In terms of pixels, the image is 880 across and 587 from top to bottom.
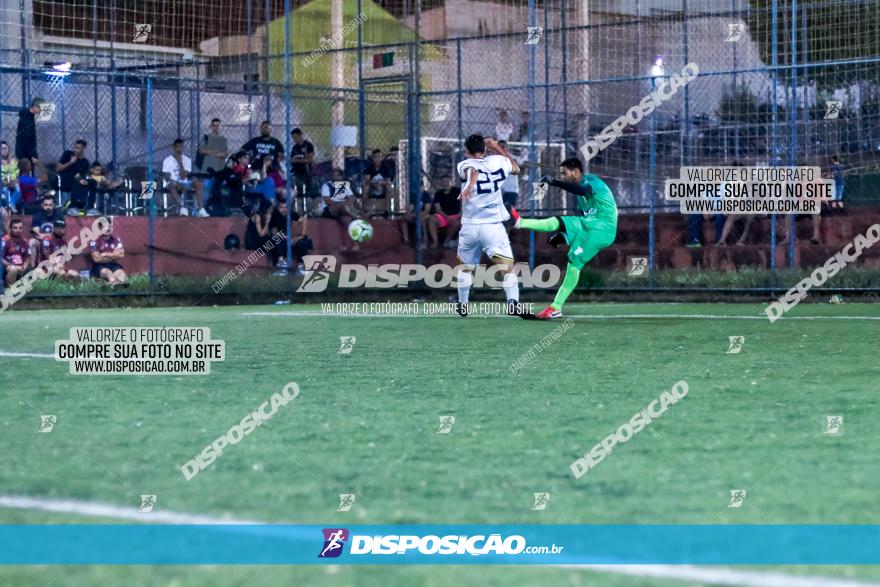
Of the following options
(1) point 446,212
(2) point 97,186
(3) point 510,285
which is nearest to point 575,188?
(3) point 510,285

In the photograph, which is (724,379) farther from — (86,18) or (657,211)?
(86,18)

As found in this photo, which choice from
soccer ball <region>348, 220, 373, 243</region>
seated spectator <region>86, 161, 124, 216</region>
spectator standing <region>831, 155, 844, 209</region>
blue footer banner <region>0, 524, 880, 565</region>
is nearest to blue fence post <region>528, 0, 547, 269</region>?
soccer ball <region>348, 220, 373, 243</region>

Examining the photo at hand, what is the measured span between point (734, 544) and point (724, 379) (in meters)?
4.93

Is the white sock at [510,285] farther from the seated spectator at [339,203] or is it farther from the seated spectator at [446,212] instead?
the seated spectator at [339,203]

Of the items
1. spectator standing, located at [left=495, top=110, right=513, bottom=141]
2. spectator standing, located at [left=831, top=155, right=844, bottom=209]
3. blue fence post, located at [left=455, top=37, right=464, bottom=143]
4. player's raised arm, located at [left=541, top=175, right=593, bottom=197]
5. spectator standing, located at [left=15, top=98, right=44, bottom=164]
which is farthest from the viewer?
spectator standing, located at [left=495, top=110, right=513, bottom=141]

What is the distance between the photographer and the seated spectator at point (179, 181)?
23328mm

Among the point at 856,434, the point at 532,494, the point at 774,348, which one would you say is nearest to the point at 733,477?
the point at 532,494

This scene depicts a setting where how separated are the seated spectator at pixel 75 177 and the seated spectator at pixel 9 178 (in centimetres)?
95

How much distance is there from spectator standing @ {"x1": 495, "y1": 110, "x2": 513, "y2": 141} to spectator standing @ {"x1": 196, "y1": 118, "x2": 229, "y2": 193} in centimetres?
521

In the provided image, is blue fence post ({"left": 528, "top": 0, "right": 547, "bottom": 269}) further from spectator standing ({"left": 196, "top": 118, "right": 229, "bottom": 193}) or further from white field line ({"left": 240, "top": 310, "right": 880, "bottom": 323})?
spectator standing ({"left": 196, "top": 118, "right": 229, "bottom": 193})

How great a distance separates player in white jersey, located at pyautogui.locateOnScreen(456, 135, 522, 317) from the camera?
643 inches

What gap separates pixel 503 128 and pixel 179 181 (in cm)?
624

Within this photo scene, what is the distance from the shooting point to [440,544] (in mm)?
4270

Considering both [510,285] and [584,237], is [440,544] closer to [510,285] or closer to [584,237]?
[584,237]
